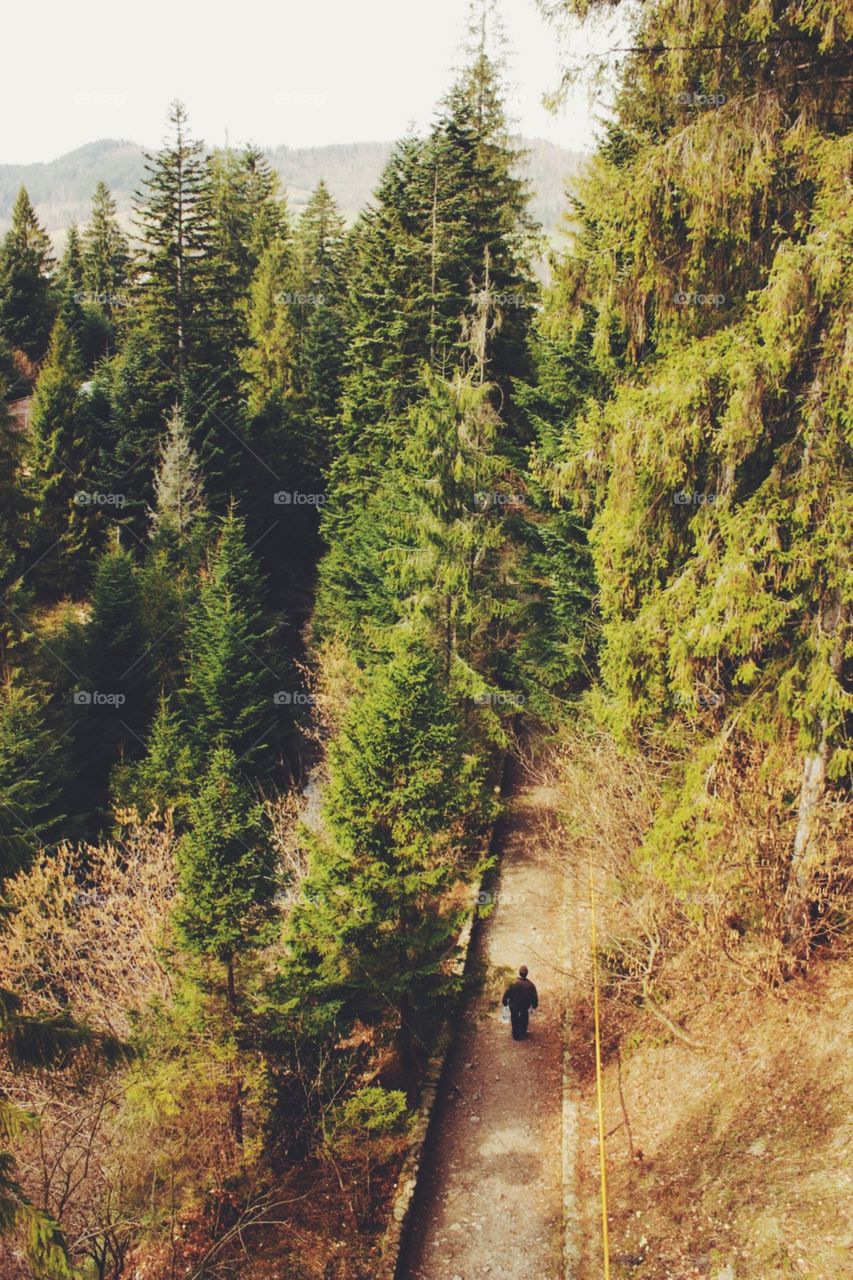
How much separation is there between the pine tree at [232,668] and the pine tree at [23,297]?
31.1m

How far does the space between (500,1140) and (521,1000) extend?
2.09 metres

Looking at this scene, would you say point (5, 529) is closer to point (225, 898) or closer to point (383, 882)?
point (225, 898)

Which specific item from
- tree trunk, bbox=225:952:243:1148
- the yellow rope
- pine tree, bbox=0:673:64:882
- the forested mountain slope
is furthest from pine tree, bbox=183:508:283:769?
the yellow rope

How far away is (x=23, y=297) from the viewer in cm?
5059

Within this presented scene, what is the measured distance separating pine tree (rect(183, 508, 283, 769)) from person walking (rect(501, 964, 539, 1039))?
13.2 metres

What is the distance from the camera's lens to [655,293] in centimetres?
933

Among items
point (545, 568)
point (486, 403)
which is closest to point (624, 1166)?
point (545, 568)

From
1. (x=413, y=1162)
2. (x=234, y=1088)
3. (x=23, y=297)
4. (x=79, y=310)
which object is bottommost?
(x=413, y=1162)

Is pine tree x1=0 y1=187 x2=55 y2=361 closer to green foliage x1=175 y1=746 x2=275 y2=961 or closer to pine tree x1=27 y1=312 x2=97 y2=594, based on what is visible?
pine tree x1=27 y1=312 x2=97 y2=594

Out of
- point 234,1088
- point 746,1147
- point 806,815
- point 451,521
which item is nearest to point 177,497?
point 451,521

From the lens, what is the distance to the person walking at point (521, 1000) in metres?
13.5

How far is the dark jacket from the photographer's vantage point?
13.5 meters

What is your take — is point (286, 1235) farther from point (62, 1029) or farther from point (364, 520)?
point (364, 520)

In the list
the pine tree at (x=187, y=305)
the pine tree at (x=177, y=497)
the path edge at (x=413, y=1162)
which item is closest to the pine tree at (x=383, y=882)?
the path edge at (x=413, y=1162)
